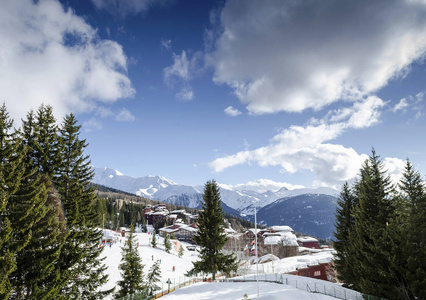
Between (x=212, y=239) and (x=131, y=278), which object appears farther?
(x=212, y=239)

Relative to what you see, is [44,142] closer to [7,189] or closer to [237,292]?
[7,189]

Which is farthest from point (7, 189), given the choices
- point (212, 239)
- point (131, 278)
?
point (212, 239)

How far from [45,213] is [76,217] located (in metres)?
3.59

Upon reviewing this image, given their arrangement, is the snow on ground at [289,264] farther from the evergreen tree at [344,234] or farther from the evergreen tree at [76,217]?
the evergreen tree at [76,217]

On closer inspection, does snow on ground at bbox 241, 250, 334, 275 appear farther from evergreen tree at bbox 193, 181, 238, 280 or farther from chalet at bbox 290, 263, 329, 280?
evergreen tree at bbox 193, 181, 238, 280

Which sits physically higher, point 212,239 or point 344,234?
point 344,234

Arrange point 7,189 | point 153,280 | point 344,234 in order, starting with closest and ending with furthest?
1. point 7,189
2. point 344,234
3. point 153,280

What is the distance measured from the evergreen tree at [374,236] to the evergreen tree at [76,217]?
2511cm

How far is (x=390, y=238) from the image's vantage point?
69.7ft

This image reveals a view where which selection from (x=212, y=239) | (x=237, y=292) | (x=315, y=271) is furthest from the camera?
(x=315, y=271)

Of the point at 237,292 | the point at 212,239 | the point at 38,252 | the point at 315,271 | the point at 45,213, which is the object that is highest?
the point at 45,213

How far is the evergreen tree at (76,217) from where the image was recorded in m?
21.9

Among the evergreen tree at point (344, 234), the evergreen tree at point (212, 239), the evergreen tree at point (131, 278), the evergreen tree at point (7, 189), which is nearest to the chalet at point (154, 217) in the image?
the evergreen tree at point (212, 239)

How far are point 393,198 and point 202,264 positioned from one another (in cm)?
2506
